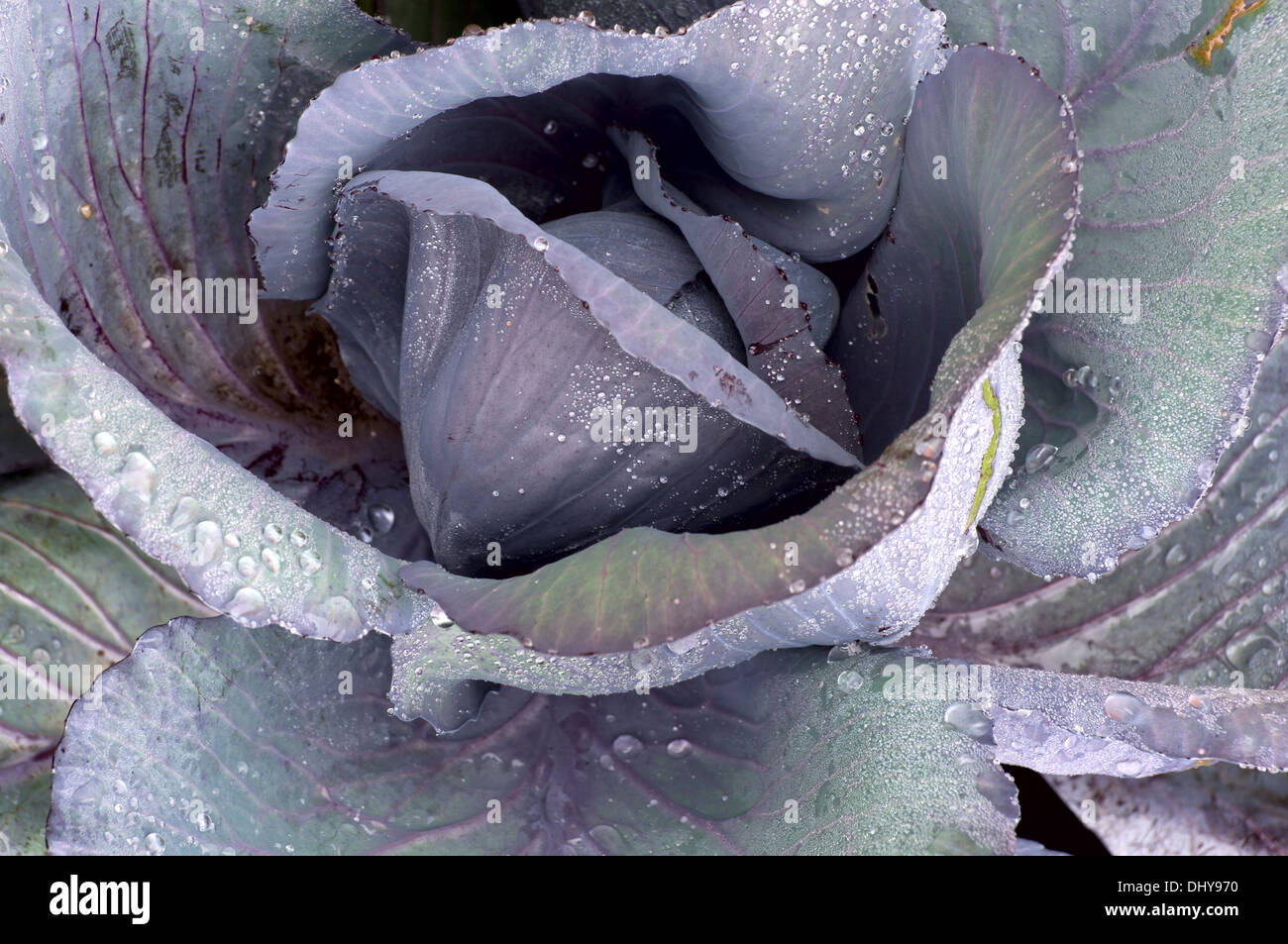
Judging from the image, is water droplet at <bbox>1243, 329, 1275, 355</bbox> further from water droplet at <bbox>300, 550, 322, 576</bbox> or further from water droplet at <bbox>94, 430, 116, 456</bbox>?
water droplet at <bbox>94, 430, 116, 456</bbox>

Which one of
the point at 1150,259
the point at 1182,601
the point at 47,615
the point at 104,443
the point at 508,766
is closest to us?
the point at 104,443

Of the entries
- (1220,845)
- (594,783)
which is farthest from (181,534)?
(1220,845)

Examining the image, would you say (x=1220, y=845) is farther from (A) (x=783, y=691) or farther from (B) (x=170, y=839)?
(B) (x=170, y=839)

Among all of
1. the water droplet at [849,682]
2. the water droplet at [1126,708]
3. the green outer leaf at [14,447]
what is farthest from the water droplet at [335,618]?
the water droplet at [1126,708]

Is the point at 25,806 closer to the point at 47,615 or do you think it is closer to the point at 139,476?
the point at 47,615

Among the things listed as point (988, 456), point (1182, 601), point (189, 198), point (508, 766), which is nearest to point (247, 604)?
point (508, 766)

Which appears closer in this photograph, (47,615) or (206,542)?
(206,542)
